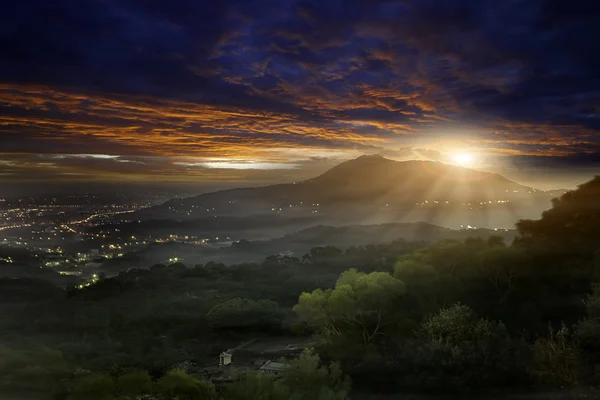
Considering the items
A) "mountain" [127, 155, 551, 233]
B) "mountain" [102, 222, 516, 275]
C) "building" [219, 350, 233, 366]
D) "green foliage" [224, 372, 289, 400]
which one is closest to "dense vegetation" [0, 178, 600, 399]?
"green foliage" [224, 372, 289, 400]

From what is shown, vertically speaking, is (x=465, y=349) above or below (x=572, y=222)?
below

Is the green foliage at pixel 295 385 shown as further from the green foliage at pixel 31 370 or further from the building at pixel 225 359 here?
the green foliage at pixel 31 370

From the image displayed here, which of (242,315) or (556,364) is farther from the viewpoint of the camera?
(242,315)

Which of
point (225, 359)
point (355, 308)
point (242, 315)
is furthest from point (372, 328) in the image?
point (242, 315)

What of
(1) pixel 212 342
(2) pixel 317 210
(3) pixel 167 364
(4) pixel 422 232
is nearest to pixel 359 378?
(3) pixel 167 364

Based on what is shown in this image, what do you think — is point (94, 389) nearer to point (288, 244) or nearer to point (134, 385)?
point (134, 385)

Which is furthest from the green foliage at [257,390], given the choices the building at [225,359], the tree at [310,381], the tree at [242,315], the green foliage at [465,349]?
the tree at [242,315]
